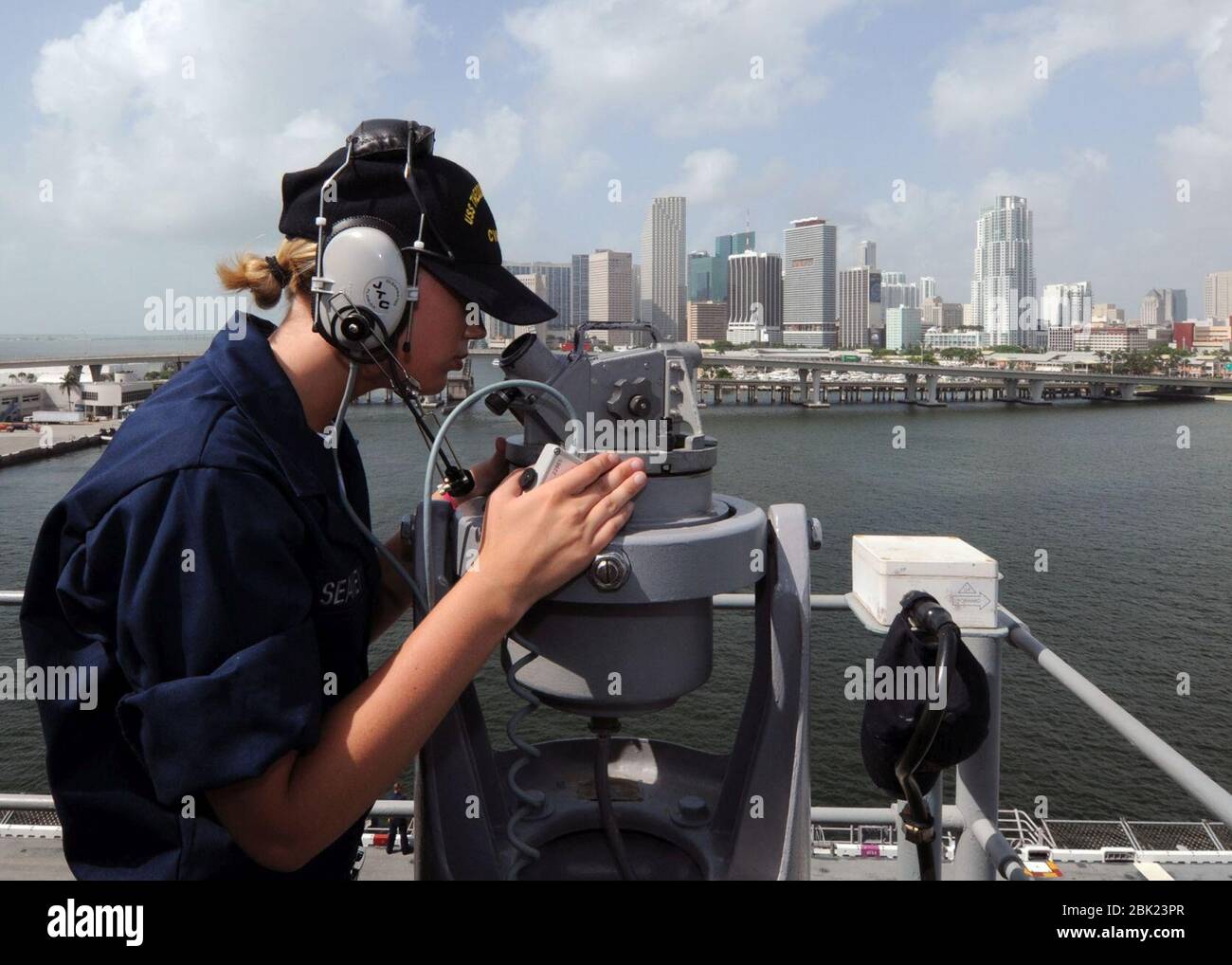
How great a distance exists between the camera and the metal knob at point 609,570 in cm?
123

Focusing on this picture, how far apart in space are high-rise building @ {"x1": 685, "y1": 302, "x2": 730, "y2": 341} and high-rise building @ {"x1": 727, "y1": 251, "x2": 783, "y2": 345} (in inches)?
228

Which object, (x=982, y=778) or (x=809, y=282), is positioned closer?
(x=982, y=778)

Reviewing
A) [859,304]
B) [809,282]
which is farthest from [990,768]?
[859,304]

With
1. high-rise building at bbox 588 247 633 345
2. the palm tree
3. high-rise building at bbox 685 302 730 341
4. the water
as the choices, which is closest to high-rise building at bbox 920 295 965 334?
high-rise building at bbox 685 302 730 341

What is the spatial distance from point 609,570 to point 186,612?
50cm

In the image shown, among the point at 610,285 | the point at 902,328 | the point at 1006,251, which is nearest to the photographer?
the point at 610,285

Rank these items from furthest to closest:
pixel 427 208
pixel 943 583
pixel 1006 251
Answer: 1. pixel 1006 251
2. pixel 943 583
3. pixel 427 208

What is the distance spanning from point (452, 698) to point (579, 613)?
0.26 m

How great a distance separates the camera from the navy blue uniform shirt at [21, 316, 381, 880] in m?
0.97

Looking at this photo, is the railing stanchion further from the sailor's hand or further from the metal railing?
the sailor's hand

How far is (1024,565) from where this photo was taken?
24.2 m

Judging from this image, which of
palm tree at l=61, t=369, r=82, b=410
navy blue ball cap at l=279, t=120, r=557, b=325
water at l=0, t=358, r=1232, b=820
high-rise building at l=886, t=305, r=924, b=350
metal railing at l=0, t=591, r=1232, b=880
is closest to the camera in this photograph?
navy blue ball cap at l=279, t=120, r=557, b=325

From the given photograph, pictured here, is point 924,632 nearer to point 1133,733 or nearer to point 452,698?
point 1133,733

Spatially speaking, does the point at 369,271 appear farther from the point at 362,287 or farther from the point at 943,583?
the point at 943,583
